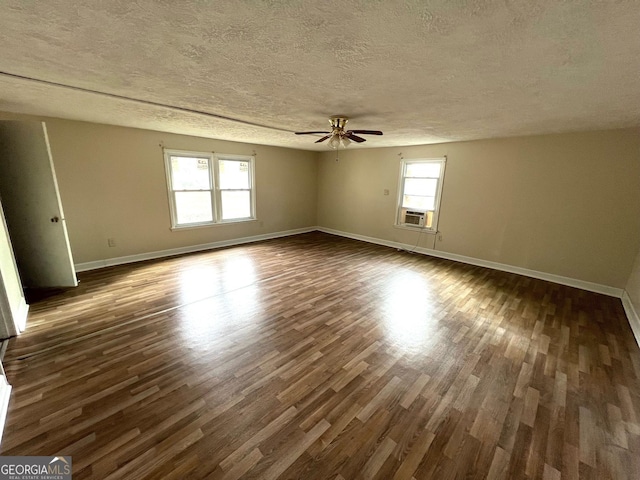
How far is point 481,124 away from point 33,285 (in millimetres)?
6235

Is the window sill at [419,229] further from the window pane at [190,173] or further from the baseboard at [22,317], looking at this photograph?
the baseboard at [22,317]

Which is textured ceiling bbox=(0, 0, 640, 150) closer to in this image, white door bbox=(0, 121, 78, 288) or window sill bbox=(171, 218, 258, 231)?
white door bbox=(0, 121, 78, 288)

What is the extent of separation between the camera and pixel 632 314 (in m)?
2.94

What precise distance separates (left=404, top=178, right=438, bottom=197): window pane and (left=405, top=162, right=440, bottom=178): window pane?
101mm

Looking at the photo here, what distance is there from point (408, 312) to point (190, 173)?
460 cm

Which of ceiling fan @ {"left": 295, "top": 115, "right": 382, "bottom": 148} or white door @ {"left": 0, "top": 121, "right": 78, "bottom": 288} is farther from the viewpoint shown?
ceiling fan @ {"left": 295, "top": 115, "right": 382, "bottom": 148}

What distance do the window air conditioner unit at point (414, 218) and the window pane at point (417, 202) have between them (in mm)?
108

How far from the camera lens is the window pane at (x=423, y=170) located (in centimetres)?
512

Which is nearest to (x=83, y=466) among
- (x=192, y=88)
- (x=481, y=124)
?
(x=192, y=88)

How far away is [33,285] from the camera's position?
3.36 metres

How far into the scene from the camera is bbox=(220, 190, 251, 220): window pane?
5.55 m

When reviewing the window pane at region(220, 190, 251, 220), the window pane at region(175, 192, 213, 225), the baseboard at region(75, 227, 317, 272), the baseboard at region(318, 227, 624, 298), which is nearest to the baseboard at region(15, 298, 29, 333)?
the baseboard at region(75, 227, 317, 272)

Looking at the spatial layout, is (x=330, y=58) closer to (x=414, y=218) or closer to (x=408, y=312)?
(x=408, y=312)

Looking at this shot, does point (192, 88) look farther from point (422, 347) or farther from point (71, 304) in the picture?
point (422, 347)
